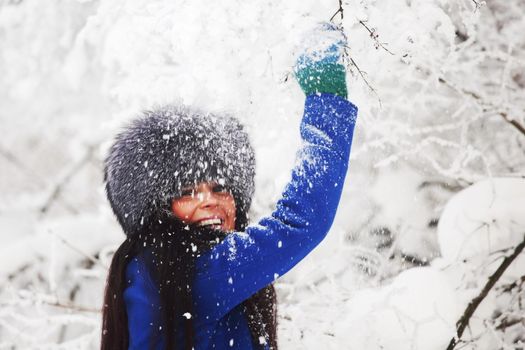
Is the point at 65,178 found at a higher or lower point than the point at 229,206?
higher

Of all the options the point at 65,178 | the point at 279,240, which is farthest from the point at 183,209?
the point at 65,178

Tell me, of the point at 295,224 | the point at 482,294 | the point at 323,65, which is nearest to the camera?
the point at 295,224

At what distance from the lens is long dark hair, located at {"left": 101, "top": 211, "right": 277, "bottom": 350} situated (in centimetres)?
161

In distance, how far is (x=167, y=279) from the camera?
1.61 metres

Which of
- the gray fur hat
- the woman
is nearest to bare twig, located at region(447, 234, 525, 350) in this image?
the woman

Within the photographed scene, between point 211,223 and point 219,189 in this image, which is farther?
point 219,189

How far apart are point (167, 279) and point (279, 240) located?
1.30 ft

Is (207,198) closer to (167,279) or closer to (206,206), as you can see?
(206,206)

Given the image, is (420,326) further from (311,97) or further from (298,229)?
(311,97)

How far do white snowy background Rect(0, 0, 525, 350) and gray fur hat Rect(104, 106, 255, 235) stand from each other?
0.60ft

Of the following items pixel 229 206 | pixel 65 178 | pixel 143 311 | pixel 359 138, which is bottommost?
pixel 143 311

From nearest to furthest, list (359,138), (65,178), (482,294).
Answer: (482,294), (359,138), (65,178)

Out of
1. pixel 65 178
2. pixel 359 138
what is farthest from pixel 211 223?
pixel 65 178

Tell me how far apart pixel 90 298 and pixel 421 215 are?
3.04 meters
